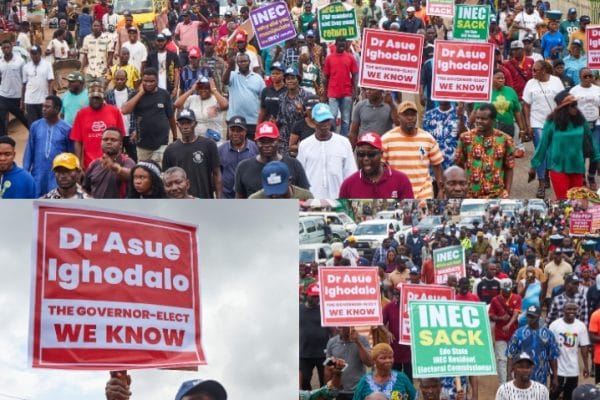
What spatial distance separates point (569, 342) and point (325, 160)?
304 centimetres

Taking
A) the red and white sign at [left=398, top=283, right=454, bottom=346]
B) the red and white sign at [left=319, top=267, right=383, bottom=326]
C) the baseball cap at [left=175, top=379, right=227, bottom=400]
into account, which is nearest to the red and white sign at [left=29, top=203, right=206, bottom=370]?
the baseball cap at [left=175, top=379, right=227, bottom=400]

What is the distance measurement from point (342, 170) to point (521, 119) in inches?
171

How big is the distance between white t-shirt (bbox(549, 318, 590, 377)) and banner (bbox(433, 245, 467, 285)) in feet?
Answer: 2.41

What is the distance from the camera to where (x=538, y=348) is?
31.0 feet

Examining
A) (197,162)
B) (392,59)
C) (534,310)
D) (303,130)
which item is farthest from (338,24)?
(534,310)

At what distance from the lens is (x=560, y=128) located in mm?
13406

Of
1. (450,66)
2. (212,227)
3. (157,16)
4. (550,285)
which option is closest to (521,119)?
(450,66)

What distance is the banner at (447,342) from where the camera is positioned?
9.05 meters

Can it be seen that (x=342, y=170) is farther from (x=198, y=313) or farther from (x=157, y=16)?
(x=157, y=16)

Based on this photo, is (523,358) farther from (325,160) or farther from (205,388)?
(325,160)

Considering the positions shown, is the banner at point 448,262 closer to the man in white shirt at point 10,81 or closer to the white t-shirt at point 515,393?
the white t-shirt at point 515,393

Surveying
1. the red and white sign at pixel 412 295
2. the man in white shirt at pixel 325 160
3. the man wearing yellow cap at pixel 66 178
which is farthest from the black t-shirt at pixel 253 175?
the red and white sign at pixel 412 295

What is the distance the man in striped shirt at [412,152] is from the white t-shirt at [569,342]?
7.45ft

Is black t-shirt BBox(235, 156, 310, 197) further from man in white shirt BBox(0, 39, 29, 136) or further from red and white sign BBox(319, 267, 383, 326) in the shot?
man in white shirt BBox(0, 39, 29, 136)
